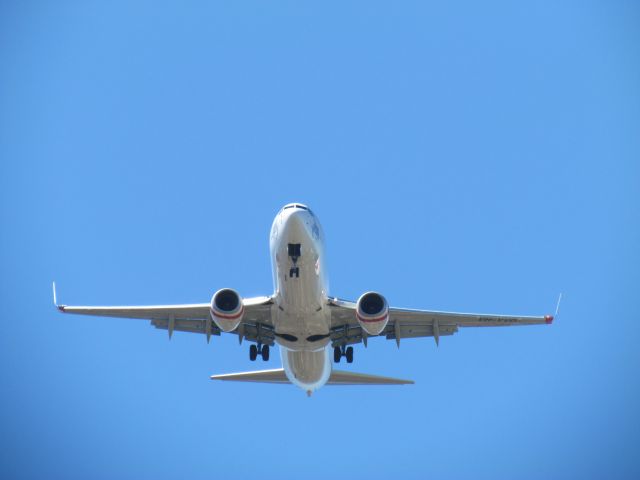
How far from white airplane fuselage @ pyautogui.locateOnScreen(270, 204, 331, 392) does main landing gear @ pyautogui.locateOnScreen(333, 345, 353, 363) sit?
4.41 ft

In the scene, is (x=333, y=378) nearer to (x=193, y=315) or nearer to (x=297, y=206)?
(x=193, y=315)

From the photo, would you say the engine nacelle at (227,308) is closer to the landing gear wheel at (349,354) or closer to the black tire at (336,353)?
the black tire at (336,353)

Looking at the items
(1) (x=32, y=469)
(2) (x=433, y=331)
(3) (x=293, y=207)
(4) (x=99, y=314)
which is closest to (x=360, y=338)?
(2) (x=433, y=331)

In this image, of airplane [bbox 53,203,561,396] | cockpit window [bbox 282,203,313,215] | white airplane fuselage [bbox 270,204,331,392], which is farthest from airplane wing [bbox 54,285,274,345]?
cockpit window [bbox 282,203,313,215]

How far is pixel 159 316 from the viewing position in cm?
2898

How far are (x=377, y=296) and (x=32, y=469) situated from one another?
313 feet

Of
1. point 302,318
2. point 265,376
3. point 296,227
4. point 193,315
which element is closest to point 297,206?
point 296,227

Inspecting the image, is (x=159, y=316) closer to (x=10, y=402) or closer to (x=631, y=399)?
(x=631, y=399)

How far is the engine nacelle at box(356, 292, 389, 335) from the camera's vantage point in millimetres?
25188

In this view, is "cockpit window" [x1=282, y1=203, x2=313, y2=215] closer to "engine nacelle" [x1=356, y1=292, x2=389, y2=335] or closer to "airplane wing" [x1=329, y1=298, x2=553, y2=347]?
"engine nacelle" [x1=356, y1=292, x2=389, y2=335]

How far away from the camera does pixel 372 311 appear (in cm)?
2528

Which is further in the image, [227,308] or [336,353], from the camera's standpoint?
[336,353]

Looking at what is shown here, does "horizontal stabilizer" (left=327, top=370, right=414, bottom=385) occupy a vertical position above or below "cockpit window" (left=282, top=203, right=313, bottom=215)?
below

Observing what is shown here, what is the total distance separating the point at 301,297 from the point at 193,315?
5289 mm
